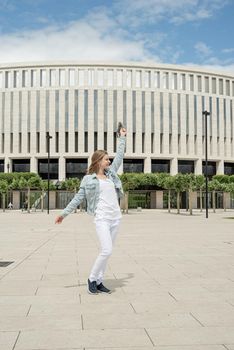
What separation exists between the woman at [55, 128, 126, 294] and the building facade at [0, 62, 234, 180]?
60547mm

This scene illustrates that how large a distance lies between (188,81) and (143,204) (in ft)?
67.7

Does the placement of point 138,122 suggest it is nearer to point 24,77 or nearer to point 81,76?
point 81,76

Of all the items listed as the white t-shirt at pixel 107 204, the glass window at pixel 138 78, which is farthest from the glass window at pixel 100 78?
the white t-shirt at pixel 107 204

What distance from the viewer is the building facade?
6706 centimetres

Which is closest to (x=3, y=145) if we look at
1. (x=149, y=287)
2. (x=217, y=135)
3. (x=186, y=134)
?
(x=186, y=134)

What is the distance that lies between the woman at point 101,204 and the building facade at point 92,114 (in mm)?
60547

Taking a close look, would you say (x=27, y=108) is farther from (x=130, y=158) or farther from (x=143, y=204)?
(x=143, y=204)

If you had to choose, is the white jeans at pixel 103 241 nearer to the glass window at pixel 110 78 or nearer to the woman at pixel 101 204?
the woman at pixel 101 204

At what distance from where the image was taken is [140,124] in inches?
2662

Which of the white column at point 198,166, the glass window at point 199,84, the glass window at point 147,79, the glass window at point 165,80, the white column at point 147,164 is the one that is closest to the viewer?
the white column at point 147,164

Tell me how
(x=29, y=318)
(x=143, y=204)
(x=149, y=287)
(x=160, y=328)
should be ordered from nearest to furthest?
(x=160, y=328) < (x=29, y=318) < (x=149, y=287) < (x=143, y=204)

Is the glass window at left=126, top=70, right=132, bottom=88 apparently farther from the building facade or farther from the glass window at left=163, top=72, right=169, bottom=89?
the glass window at left=163, top=72, right=169, bottom=89

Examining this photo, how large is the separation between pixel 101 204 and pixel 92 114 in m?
61.7

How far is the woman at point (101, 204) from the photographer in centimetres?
613
